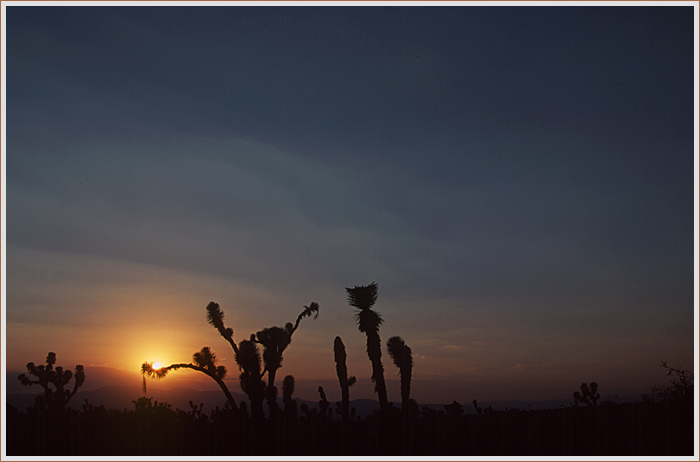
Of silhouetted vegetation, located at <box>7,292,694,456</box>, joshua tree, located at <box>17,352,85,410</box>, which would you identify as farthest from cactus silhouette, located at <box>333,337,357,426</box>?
joshua tree, located at <box>17,352,85,410</box>

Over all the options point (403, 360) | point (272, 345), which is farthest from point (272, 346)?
point (403, 360)

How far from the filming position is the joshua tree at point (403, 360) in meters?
18.3

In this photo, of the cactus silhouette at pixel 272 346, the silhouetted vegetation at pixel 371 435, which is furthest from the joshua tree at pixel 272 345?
the silhouetted vegetation at pixel 371 435

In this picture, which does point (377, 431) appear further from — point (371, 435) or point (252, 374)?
point (252, 374)

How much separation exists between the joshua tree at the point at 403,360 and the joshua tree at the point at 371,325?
1.84 feet

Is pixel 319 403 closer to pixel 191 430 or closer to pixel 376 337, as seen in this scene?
pixel 376 337

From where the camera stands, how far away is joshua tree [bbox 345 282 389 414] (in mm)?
19609

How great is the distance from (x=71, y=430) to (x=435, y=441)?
9678 mm

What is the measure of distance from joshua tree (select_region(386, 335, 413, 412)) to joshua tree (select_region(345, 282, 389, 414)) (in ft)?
1.84

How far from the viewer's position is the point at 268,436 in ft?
58.0

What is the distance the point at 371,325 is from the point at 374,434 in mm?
3930

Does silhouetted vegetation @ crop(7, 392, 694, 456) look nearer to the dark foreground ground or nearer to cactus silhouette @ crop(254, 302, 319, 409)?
the dark foreground ground

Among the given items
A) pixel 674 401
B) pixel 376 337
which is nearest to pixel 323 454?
pixel 376 337

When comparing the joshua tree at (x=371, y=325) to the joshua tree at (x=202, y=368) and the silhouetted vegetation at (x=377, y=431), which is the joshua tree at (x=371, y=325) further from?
the joshua tree at (x=202, y=368)
